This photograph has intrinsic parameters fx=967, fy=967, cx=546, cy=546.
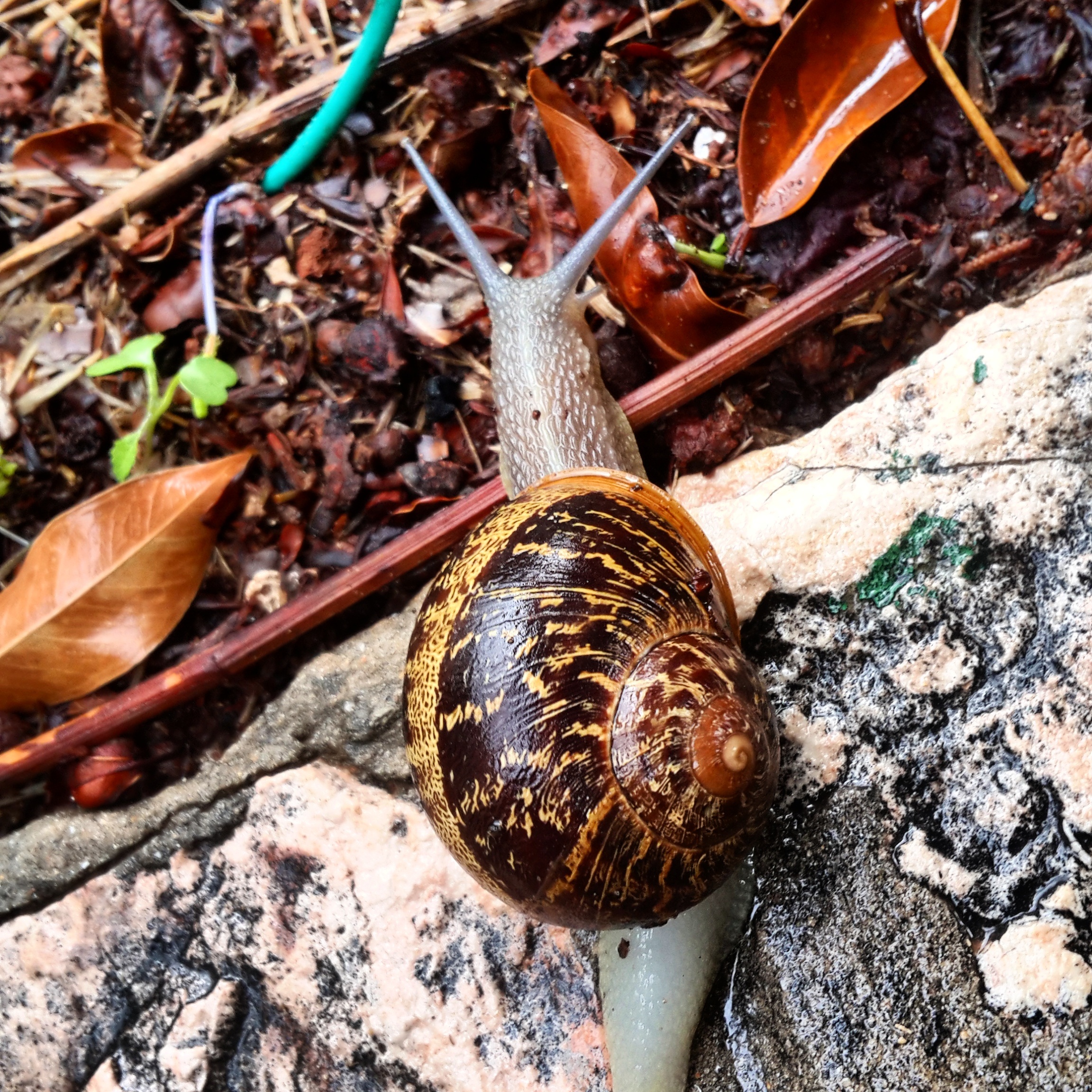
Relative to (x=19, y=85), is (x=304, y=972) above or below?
below

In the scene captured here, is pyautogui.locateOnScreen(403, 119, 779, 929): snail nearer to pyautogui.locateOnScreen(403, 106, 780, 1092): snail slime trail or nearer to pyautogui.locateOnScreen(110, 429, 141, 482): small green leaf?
pyautogui.locateOnScreen(403, 106, 780, 1092): snail slime trail

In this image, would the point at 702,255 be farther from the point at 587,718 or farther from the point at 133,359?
the point at 133,359

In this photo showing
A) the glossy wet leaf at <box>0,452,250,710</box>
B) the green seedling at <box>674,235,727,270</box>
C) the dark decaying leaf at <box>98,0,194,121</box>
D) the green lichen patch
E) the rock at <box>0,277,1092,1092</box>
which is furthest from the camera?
the dark decaying leaf at <box>98,0,194,121</box>

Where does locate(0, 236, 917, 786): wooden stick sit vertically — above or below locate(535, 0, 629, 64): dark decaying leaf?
below

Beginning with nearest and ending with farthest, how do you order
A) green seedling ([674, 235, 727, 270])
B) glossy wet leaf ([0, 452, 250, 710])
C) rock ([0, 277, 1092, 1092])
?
rock ([0, 277, 1092, 1092])
green seedling ([674, 235, 727, 270])
glossy wet leaf ([0, 452, 250, 710])

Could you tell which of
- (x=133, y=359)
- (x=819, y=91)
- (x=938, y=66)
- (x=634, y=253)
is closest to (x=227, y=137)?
(x=133, y=359)

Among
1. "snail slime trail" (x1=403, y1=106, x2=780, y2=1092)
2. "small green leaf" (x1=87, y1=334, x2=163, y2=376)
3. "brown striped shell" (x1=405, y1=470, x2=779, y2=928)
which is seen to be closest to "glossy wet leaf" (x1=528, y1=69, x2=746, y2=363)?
"snail slime trail" (x1=403, y1=106, x2=780, y2=1092)
